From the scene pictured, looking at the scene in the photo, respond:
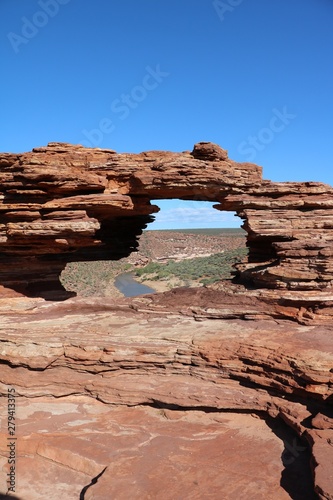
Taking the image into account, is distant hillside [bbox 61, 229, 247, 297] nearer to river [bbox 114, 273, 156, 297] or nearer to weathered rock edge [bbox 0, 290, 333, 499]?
river [bbox 114, 273, 156, 297]

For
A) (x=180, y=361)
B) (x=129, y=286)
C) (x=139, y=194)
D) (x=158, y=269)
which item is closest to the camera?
(x=180, y=361)

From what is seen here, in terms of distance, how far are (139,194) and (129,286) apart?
117 feet

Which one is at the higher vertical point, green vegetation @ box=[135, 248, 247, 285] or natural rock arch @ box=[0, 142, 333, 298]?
natural rock arch @ box=[0, 142, 333, 298]

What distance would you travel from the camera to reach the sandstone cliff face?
8.66 meters

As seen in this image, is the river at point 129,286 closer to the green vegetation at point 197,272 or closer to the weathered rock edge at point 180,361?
the green vegetation at point 197,272

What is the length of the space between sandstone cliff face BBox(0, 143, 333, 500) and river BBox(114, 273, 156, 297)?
26242 millimetres

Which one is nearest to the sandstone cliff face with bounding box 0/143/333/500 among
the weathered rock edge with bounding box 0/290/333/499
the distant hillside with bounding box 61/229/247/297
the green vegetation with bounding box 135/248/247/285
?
the weathered rock edge with bounding box 0/290/333/499

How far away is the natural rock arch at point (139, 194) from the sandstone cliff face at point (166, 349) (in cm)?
5

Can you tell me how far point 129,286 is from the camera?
48.3m

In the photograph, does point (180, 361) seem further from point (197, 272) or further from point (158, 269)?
point (158, 269)

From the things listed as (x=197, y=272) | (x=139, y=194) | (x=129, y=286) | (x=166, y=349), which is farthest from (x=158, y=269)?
(x=166, y=349)

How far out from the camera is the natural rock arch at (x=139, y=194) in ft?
40.1

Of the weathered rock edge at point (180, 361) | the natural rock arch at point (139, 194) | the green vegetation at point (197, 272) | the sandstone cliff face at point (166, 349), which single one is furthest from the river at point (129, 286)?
the weathered rock edge at point (180, 361)

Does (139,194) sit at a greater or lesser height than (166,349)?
Answer: greater
